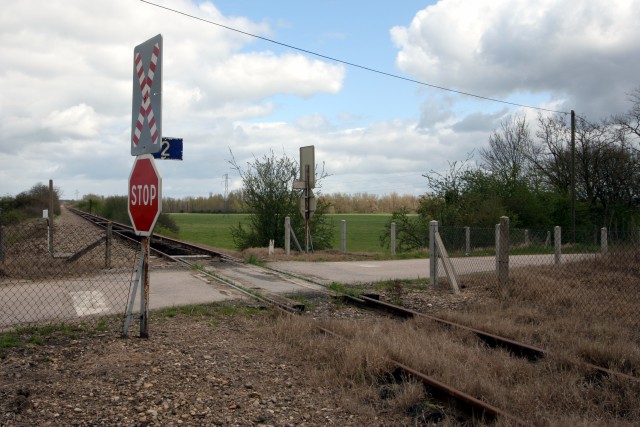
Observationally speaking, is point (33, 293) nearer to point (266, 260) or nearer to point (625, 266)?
point (266, 260)

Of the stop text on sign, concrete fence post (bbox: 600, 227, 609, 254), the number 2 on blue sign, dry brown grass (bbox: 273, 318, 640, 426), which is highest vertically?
the number 2 on blue sign

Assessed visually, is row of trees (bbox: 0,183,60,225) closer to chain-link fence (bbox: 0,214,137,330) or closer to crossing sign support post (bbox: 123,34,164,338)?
chain-link fence (bbox: 0,214,137,330)

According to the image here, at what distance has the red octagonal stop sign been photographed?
682cm

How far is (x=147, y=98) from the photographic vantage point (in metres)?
7.21

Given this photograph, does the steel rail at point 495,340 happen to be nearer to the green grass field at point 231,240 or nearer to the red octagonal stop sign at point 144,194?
the red octagonal stop sign at point 144,194

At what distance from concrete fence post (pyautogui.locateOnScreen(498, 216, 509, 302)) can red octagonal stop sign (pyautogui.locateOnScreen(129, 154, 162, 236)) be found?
661cm

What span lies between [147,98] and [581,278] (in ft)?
33.5

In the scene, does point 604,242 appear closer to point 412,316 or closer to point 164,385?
point 412,316

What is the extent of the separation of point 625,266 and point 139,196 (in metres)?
11.0

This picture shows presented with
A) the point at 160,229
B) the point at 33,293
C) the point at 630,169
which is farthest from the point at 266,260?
the point at 630,169

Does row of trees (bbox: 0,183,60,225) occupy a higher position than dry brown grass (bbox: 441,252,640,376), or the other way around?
row of trees (bbox: 0,183,60,225)

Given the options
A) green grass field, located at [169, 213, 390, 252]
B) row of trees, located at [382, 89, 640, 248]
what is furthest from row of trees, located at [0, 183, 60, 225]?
row of trees, located at [382, 89, 640, 248]

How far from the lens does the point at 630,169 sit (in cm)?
3591

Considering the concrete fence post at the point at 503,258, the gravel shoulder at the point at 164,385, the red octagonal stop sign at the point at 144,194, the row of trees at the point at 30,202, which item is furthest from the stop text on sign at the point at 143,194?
the row of trees at the point at 30,202
